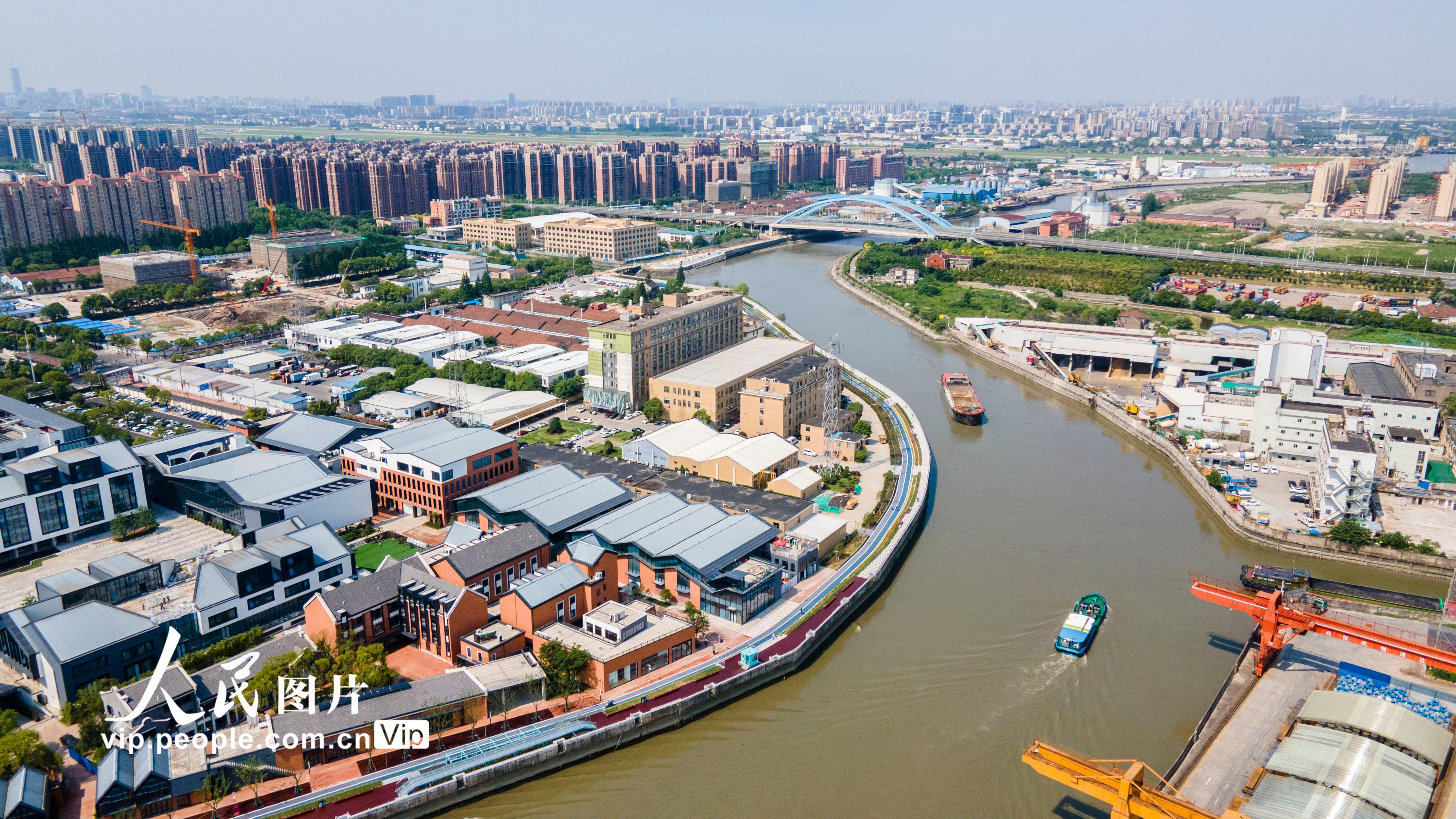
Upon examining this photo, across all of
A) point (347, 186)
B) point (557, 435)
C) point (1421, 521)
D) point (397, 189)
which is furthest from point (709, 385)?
point (347, 186)

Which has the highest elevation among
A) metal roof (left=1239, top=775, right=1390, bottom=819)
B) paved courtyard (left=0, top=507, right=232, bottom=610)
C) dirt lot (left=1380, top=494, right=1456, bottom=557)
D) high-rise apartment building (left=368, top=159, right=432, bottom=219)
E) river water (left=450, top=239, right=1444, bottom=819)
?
high-rise apartment building (left=368, top=159, right=432, bottom=219)

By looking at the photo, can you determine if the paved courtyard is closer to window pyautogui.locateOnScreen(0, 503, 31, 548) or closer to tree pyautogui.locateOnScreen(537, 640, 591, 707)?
window pyautogui.locateOnScreen(0, 503, 31, 548)

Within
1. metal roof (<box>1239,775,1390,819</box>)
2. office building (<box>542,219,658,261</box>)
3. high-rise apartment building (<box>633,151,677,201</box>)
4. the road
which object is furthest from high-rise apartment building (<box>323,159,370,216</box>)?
metal roof (<box>1239,775,1390,819</box>)

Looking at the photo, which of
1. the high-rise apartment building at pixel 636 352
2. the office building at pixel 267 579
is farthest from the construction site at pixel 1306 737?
the high-rise apartment building at pixel 636 352

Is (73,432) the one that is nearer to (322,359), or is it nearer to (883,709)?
(322,359)

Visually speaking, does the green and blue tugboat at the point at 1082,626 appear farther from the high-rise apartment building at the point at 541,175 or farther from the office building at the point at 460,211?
the high-rise apartment building at the point at 541,175

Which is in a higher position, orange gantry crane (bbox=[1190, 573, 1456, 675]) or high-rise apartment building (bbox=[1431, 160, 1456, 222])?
high-rise apartment building (bbox=[1431, 160, 1456, 222])
